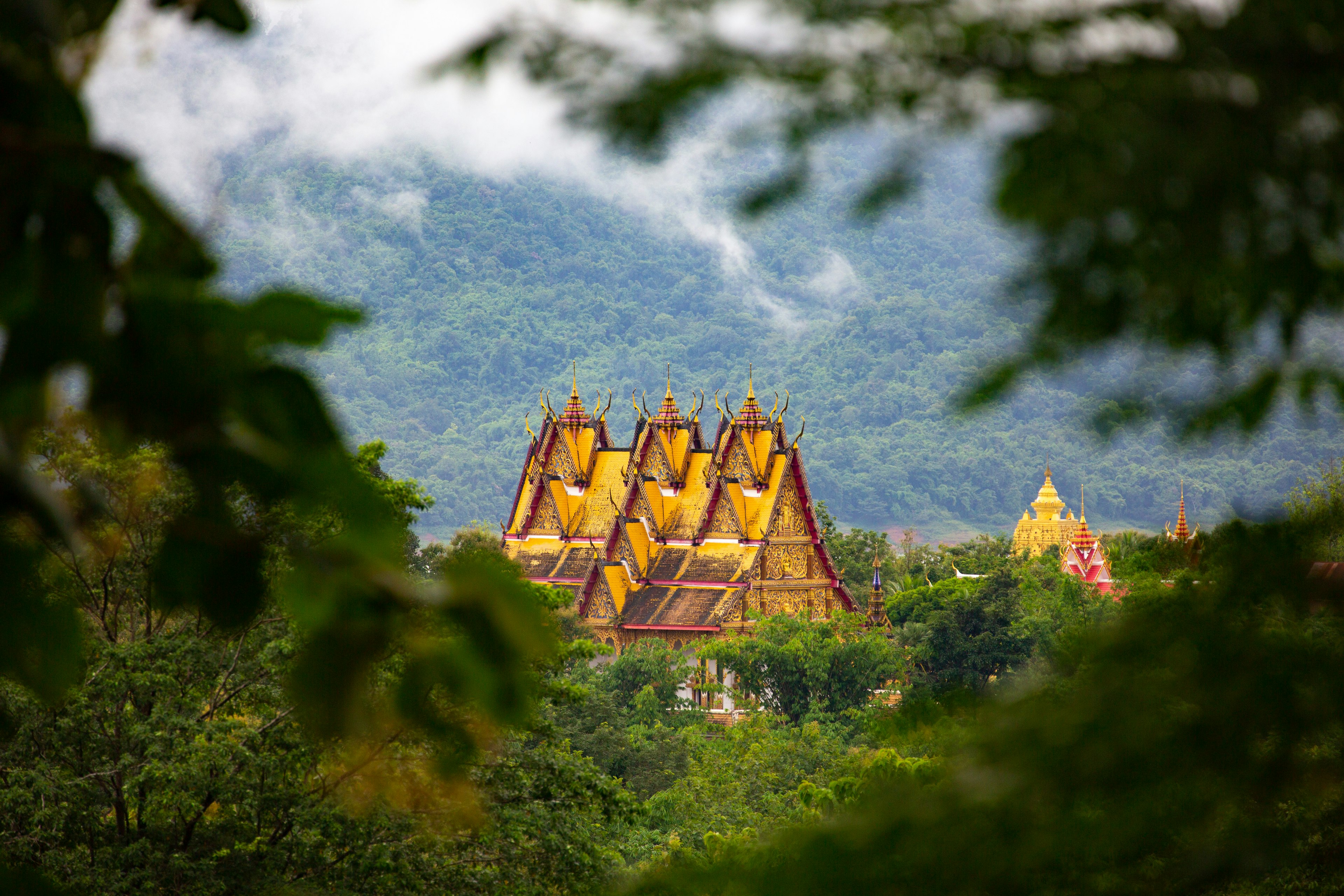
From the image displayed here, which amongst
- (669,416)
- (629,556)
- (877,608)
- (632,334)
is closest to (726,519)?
(629,556)

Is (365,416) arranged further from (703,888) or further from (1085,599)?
(703,888)

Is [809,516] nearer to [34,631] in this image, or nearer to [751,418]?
[751,418]

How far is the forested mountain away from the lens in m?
66.1

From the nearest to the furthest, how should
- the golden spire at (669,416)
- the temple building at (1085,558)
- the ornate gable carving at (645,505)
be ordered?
the ornate gable carving at (645,505), the golden spire at (669,416), the temple building at (1085,558)

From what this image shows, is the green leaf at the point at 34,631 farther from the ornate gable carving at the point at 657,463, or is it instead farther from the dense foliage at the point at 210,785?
the ornate gable carving at the point at 657,463

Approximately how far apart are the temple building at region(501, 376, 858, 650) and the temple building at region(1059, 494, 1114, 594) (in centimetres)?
820

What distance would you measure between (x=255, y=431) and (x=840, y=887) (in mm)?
771

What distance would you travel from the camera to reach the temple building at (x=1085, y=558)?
31.5 m

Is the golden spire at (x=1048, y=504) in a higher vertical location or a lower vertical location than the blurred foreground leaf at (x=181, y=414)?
higher

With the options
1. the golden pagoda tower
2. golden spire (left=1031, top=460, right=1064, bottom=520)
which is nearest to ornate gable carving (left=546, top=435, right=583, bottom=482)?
the golden pagoda tower

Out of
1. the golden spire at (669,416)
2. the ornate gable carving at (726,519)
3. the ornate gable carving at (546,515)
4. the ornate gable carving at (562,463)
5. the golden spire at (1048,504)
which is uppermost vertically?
the golden spire at (1048,504)

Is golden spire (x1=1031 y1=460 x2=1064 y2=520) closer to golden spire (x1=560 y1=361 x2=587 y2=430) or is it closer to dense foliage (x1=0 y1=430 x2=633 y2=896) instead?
golden spire (x1=560 y1=361 x2=587 y2=430)

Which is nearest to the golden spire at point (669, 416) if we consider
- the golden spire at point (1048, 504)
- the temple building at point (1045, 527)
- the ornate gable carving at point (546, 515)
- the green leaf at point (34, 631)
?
the ornate gable carving at point (546, 515)

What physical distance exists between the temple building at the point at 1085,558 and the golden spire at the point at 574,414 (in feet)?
37.0
